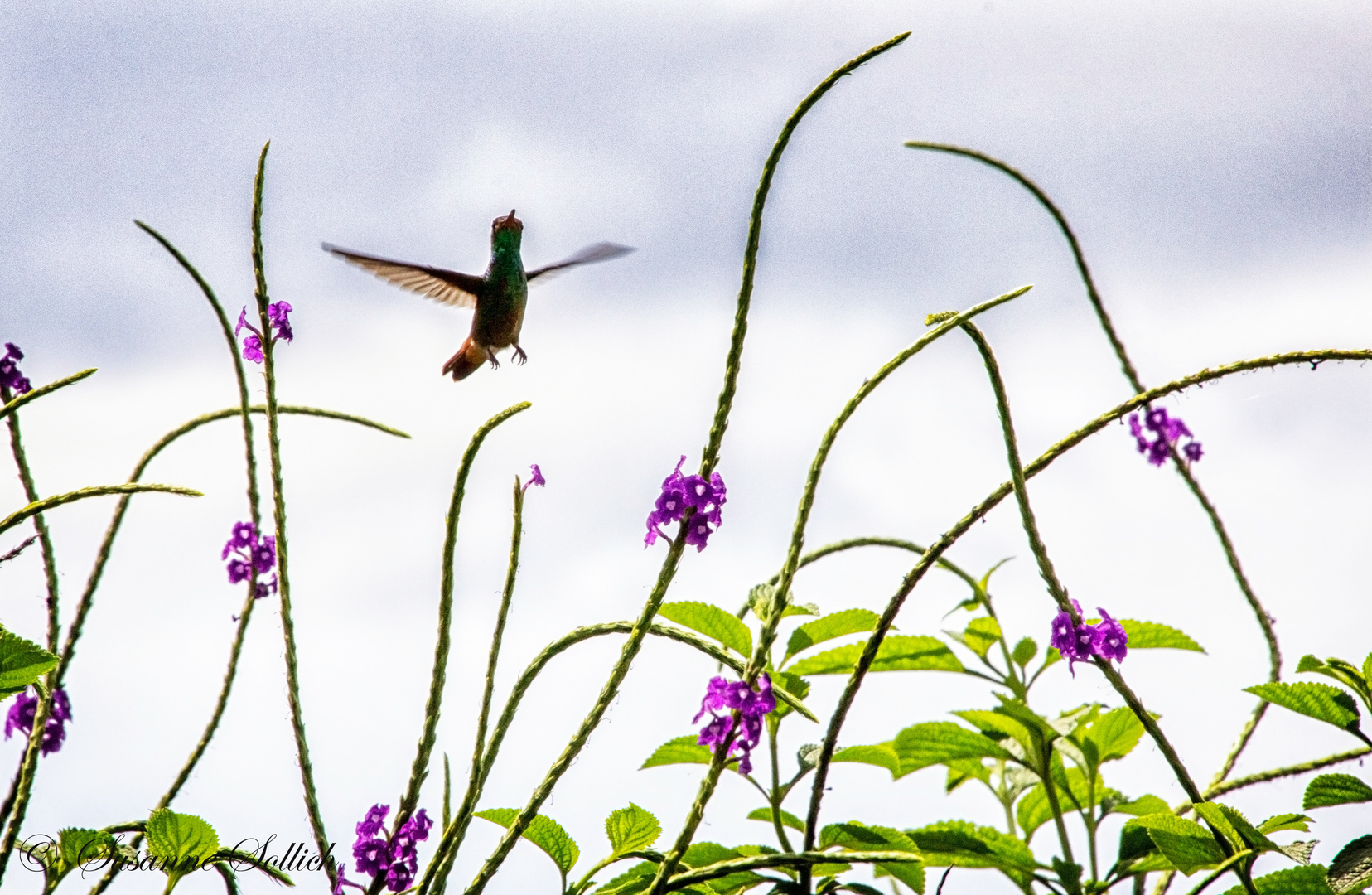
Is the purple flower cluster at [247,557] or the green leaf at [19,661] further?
the purple flower cluster at [247,557]

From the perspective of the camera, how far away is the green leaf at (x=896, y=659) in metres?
2.39

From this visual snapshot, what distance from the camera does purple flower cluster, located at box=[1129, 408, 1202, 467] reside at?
3.13 m

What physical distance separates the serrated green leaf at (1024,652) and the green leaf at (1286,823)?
615 mm

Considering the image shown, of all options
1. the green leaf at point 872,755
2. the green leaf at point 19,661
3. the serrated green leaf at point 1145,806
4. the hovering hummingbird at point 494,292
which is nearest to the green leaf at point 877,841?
the green leaf at point 872,755

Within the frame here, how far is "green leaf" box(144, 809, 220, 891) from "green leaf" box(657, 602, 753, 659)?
838 millimetres

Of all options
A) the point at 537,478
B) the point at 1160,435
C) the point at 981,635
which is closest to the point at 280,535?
the point at 537,478

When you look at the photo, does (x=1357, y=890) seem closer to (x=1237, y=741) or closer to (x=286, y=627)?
(x=1237, y=741)

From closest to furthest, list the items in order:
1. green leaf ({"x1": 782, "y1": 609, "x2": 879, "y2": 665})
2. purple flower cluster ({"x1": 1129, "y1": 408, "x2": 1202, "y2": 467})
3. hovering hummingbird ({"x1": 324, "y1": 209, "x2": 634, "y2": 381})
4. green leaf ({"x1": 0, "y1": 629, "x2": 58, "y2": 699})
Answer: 1. green leaf ({"x1": 0, "y1": 629, "x2": 58, "y2": 699})
2. green leaf ({"x1": 782, "y1": 609, "x2": 879, "y2": 665})
3. purple flower cluster ({"x1": 1129, "y1": 408, "x2": 1202, "y2": 467})
4. hovering hummingbird ({"x1": 324, "y1": 209, "x2": 634, "y2": 381})

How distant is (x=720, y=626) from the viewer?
2.12 m

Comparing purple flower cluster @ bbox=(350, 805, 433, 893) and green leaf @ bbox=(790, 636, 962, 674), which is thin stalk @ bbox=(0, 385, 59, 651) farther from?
green leaf @ bbox=(790, 636, 962, 674)

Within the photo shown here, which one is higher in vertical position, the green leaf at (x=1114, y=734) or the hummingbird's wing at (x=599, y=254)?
the hummingbird's wing at (x=599, y=254)

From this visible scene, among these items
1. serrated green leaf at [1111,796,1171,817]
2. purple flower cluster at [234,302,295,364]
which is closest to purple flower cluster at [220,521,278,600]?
purple flower cluster at [234,302,295,364]

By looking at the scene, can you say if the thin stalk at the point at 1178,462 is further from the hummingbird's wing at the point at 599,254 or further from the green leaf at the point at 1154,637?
the hummingbird's wing at the point at 599,254

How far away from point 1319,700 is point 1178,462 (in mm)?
931
